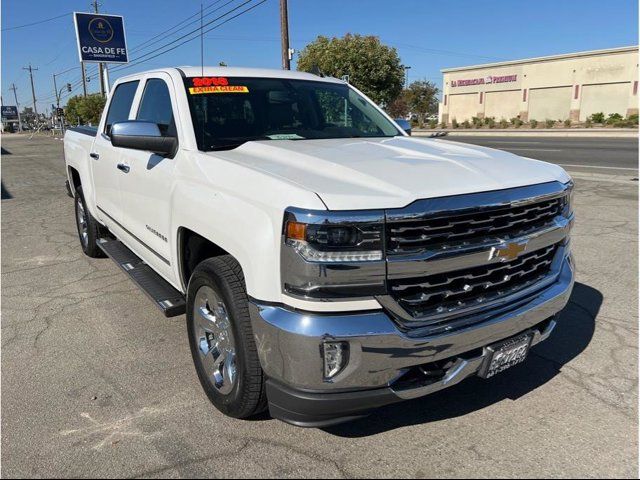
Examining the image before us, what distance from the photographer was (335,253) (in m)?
2.18

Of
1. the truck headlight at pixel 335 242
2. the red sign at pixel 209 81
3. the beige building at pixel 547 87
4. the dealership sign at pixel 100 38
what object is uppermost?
the dealership sign at pixel 100 38

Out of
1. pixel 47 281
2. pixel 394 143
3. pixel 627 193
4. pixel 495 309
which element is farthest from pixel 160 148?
pixel 627 193

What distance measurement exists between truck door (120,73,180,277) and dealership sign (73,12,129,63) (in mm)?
32972

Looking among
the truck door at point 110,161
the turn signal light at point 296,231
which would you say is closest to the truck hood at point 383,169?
the turn signal light at point 296,231

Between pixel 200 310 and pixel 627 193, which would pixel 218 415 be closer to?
pixel 200 310

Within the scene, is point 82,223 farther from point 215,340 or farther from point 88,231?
point 215,340

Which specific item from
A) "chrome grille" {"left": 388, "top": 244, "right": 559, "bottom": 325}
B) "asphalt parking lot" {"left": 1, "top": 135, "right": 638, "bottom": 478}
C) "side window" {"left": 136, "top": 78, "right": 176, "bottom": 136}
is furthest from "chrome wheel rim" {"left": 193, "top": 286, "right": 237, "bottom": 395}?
"side window" {"left": 136, "top": 78, "right": 176, "bottom": 136}

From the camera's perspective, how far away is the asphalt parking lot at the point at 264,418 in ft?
8.18

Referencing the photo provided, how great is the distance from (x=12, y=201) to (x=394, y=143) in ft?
32.3

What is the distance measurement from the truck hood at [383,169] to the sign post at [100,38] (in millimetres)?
34474

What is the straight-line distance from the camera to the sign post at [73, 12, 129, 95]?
1305 inches

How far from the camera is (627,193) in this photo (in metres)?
9.31

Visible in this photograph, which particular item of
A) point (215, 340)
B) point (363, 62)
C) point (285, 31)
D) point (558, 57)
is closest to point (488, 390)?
point (215, 340)

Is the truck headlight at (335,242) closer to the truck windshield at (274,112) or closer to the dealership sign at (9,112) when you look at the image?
the truck windshield at (274,112)
